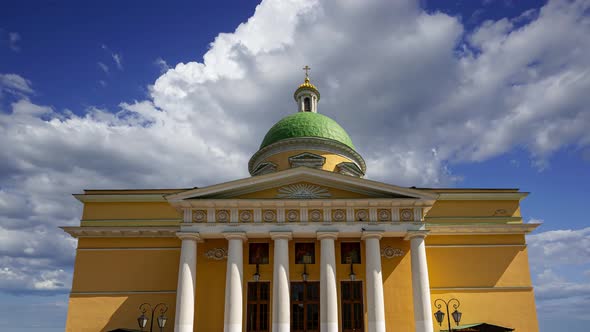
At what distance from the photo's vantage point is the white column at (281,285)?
2120cm

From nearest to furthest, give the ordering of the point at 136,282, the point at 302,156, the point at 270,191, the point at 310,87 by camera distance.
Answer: the point at 270,191 < the point at 136,282 < the point at 302,156 < the point at 310,87

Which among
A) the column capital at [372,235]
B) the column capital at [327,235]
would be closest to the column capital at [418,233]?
the column capital at [372,235]

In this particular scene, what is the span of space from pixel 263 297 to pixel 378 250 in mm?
6377

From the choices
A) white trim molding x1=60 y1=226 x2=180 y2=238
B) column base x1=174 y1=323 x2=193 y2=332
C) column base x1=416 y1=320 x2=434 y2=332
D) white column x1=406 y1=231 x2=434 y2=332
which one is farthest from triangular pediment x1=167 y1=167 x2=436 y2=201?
column base x1=174 y1=323 x2=193 y2=332

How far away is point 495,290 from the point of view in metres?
24.9

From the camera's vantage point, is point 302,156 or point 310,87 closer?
point 302,156

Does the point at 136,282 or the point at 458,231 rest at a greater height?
the point at 458,231

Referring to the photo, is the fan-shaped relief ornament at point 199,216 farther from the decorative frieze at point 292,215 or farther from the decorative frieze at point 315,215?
the decorative frieze at point 315,215

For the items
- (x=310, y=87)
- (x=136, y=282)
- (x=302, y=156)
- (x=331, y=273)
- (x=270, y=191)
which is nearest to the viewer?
(x=331, y=273)

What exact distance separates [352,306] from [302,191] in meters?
6.37

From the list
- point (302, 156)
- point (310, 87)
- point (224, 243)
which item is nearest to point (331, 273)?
point (224, 243)

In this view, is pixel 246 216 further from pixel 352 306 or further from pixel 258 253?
pixel 352 306

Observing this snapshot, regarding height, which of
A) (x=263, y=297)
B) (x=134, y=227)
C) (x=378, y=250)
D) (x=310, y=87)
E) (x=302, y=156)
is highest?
(x=310, y=87)

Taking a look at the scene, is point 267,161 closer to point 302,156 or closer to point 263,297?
point 302,156
